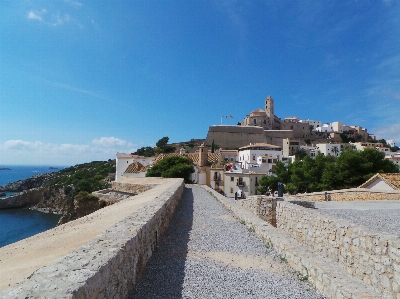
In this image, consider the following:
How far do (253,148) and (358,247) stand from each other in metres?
59.2

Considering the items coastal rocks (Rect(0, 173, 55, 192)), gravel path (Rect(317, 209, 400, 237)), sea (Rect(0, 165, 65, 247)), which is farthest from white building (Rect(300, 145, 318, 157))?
coastal rocks (Rect(0, 173, 55, 192))

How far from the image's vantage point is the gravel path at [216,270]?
3687mm

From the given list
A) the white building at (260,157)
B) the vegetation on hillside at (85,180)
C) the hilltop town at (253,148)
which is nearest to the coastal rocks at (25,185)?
the vegetation on hillside at (85,180)

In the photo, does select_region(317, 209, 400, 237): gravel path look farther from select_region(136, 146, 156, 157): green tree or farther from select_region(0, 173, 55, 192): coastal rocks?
select_region(0, 173, 55, 192): coastal rocks

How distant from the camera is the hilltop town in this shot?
39.9 m

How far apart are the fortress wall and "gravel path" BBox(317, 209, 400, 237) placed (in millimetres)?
5830

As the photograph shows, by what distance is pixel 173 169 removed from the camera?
114 feet

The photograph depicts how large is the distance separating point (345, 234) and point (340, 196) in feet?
34.7

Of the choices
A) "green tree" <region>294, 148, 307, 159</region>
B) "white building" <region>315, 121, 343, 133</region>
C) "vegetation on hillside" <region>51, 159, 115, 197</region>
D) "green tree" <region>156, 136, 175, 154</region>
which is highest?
"white building" <region>315, 121, 343, 133</region>

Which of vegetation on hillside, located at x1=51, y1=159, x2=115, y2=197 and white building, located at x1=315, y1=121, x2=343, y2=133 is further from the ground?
→ white building, located at x1=315, y1=121, x2=343, y2=133

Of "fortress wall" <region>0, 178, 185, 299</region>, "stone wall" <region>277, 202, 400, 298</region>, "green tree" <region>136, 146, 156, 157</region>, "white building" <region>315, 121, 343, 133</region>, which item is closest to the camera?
"fortress wall" <region>0, 178, 185, 299</region>

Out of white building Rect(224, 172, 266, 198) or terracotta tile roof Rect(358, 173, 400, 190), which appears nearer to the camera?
terracotta tile roof Rect(358, 173, 400, 190)

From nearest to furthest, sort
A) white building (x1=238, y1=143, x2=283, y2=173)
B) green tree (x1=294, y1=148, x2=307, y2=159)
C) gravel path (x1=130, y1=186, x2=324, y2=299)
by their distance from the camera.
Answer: gravel path (x1=130, y1=186, x2=324, y2=299)
white building (x1=238, y1=143, x2=283, y2=173)
green tree (x1=294, y1=148, x2=307, y2=159)

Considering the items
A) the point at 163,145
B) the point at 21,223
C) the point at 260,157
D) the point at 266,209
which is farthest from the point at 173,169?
the point at 163,145
